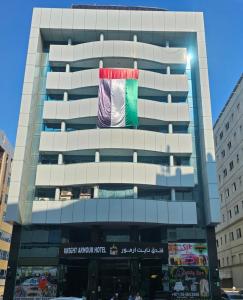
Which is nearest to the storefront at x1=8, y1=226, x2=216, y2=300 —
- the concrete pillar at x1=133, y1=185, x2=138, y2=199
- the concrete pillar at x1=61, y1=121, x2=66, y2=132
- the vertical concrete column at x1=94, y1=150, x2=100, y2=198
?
the concrete pillar at x1=133, y1=185, x2=138, y2=199

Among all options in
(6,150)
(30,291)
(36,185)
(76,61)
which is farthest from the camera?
(6,150)

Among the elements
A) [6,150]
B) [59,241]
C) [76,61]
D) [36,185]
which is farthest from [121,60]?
[6,150]

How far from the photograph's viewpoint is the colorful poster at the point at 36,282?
3859cm

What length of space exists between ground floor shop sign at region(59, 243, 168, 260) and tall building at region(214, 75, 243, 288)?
26.9 m

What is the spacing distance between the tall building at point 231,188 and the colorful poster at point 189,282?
23.3m

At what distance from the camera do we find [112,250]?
39.1m

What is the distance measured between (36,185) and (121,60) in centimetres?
1998

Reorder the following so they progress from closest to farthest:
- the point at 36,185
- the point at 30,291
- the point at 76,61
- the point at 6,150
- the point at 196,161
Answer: the point at 30,291
the point at 36,185
the point at 196,161
the point at 76,61
the point at 6,150

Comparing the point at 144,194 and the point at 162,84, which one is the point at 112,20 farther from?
the point at 144,194

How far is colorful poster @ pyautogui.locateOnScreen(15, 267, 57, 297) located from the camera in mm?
38594

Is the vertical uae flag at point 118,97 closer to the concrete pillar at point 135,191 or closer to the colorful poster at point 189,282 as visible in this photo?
the concrete pillar at point 135,191

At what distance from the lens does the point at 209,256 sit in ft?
132

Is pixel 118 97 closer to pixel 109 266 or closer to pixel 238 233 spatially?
pixel 109 266

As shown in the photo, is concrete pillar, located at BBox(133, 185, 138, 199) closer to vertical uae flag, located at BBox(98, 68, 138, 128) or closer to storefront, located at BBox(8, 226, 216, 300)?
storefront, located at BBox(8, 226, 216, 300)
